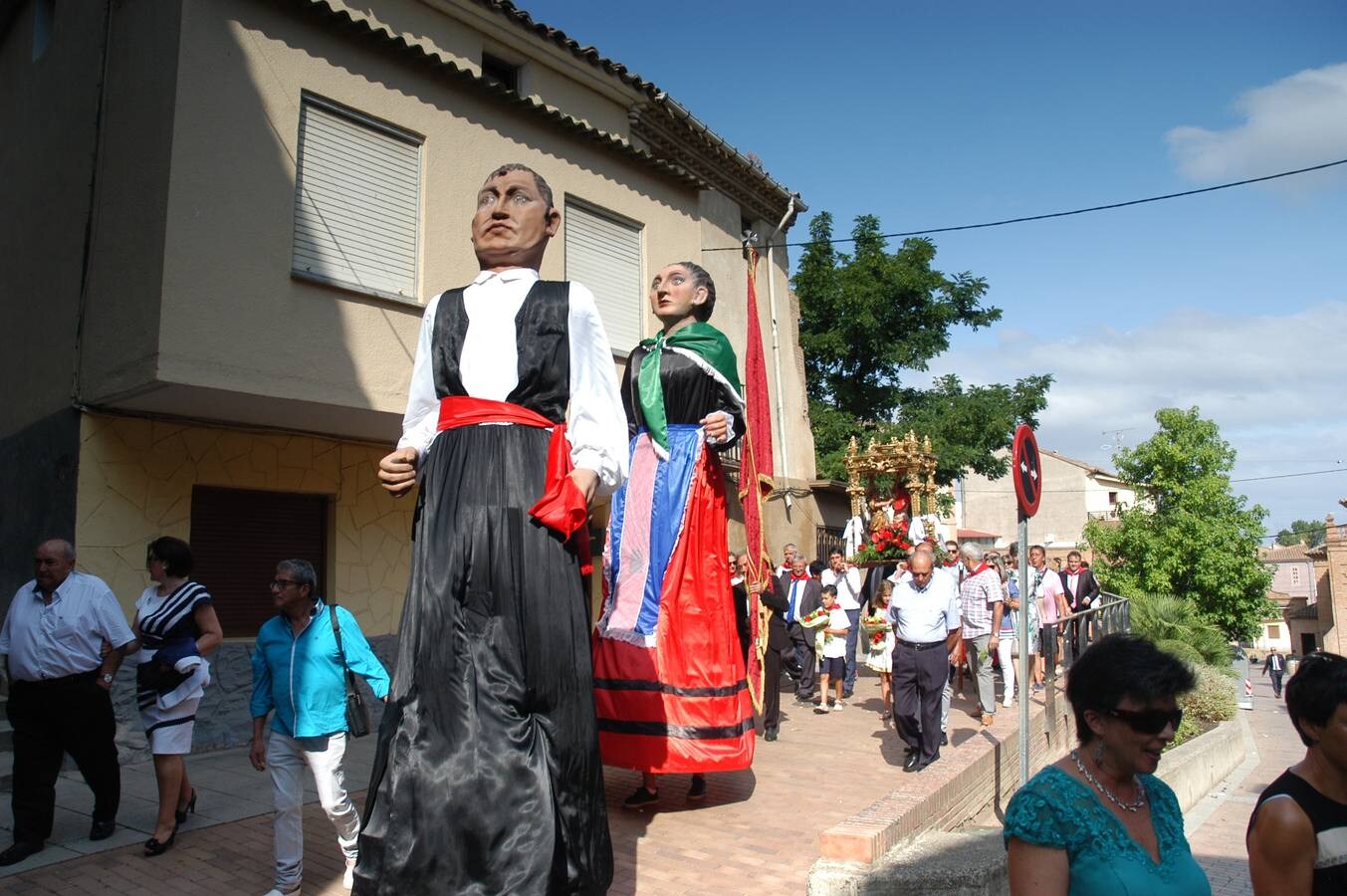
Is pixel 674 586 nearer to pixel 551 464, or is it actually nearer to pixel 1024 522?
pixel 1024 522

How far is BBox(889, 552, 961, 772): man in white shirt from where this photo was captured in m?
7.67

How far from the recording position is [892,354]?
2725 cm

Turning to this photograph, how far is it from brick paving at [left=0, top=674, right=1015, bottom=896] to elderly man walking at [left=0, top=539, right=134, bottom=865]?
0.43 meters

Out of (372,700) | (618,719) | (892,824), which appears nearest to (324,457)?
(372,700)

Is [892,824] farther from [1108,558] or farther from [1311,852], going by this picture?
[1108,558]

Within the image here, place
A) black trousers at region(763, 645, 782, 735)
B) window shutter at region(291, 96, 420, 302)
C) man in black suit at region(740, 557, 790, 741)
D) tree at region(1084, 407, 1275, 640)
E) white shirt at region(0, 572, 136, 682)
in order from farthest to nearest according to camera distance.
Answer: tree at region(1084, 407, 1275, 640) → window shutter at region(291, 96, 420, 302) → black trousers at region(763, 645, 782, 735) → man in black suit at region(740, 557, 790, 741) → white shirt at region(0, 572, 136, 682)

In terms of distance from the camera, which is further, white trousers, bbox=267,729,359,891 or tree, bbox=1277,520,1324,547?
tree, bbox=1277,520,1324,547

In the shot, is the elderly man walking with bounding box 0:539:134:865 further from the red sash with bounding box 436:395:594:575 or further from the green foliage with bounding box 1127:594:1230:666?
the green foliage with bounding box 1127:594:1230:666

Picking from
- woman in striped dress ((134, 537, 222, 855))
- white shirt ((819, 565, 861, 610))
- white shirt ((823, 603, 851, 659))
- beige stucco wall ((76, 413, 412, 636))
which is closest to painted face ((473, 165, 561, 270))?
woman in striped dress ((134, 537, 222, 855))

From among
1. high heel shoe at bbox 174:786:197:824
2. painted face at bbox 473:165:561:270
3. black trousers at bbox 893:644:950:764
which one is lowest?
high heel shoe at bbox 174:786:197:824

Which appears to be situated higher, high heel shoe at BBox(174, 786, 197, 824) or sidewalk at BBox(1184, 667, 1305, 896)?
high heel shoe at BBox(174, 786, 197, 824)

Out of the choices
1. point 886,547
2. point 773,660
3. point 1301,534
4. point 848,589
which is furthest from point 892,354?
point 1301,534

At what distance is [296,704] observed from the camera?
488 centimetres

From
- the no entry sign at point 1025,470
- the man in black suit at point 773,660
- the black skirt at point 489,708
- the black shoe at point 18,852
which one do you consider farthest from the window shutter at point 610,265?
the black skirt at point 489,708
